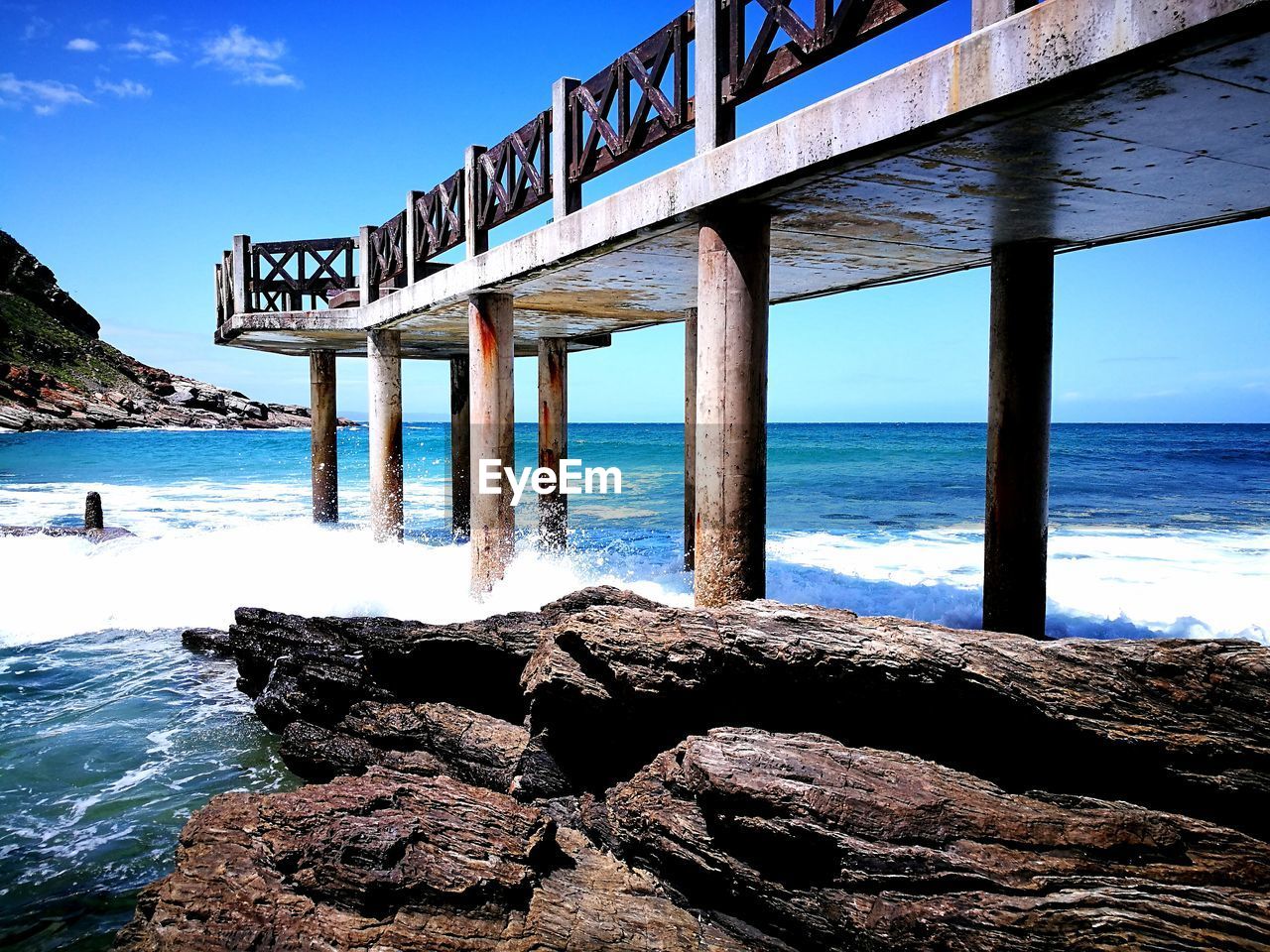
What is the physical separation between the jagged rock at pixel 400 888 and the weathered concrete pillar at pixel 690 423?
9.35m

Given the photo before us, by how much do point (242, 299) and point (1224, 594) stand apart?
1858 cm

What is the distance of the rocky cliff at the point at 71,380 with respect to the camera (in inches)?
2586

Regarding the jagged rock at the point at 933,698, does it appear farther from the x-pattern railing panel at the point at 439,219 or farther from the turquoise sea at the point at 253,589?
the x-pattern railing panel at the point at 439,219

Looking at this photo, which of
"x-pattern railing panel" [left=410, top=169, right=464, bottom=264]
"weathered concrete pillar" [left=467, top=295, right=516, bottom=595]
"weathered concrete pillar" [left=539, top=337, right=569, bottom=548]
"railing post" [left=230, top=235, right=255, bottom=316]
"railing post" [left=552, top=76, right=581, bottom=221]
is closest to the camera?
"railing post" [left=552, top=76, right=581, bottom=221]

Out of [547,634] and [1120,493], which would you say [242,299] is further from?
[1120,493]

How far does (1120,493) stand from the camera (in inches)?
1319

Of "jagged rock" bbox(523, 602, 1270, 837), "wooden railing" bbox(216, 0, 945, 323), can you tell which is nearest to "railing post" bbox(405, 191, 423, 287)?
"wooden railing" bbox(216, 0, 945, 323)

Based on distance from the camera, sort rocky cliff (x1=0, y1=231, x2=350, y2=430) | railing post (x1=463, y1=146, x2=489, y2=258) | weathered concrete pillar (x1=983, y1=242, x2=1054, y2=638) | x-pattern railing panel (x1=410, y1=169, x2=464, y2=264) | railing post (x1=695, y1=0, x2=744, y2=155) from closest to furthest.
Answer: railing post (x1=695, y1=0, x2=744, y2=155)
weathered concrete pillar (x1=983, y1=242, x2=1054, y2=638)
railing post (x1=463, y1=146, x2=489, y2=258)
x-pattern railing panel (x1=410, y1=169, x2=464, y2=264)
rocky cliff (x1=0, y1=231, x2=350, y2=430)

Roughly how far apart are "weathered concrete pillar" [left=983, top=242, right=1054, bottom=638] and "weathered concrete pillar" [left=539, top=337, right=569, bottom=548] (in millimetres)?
8912

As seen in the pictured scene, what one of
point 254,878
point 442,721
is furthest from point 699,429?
point 254,878

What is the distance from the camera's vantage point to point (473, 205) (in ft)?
33.9

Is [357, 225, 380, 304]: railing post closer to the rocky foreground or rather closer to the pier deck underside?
the pier deck underside

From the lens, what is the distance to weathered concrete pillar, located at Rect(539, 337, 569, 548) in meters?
15.3

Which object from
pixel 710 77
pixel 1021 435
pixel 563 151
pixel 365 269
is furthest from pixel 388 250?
pixel 1021 435
